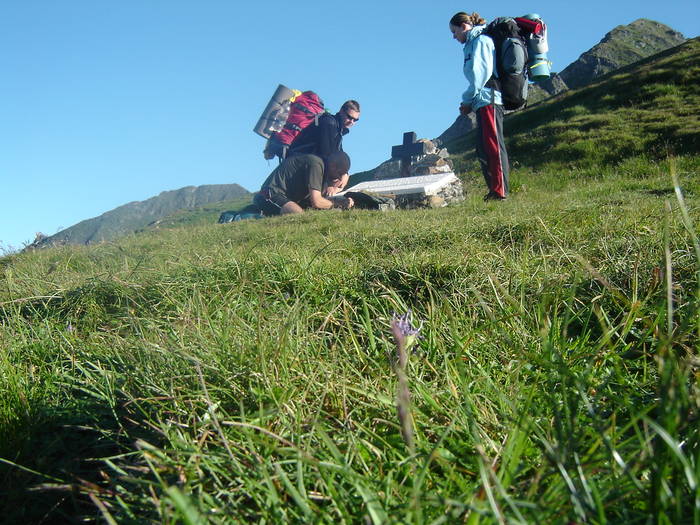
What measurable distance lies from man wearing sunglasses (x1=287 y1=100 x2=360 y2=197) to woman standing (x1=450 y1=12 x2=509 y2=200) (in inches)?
183

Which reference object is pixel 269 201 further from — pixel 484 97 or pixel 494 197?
pixel 484 97

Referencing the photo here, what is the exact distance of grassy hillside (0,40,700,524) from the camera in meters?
0.93

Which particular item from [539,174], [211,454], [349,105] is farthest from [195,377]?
[539,174]

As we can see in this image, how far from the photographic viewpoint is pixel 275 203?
1171 cm

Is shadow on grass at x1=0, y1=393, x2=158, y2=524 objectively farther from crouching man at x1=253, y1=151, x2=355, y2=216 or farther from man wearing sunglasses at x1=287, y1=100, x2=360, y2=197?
man wearing sunglasses at x1=287, y1=100, x2=360, y2=197

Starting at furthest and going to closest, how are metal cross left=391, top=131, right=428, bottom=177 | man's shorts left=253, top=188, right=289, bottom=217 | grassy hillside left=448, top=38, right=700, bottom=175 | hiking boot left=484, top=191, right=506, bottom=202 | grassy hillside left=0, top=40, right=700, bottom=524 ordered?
metal cross left=391, top=131, right=428, bottom=177, grassy hillside left=448, top=38, right=700, bottom=175, man's shorts left=253, top=188, right=289, bottom=217, hiking boot left=484, top=191, right=506, bottom=202, grassy hillside left=0, top=40, right=700, bottom=524

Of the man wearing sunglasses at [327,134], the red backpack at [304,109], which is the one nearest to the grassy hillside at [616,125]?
the man wearing sunglasses at [327,134]

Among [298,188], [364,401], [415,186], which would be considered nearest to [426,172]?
[415,186]

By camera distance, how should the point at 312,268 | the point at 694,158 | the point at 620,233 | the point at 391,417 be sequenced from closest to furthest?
the point at 391,417, the point at 312,268, the point at 620,233, the point at 694,158

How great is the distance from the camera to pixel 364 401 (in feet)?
5.03

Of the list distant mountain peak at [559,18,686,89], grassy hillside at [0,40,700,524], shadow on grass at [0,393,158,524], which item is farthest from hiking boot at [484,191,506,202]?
distant mountain peak at [559,18,686,89]

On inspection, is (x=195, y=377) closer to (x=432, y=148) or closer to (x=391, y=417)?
(x=391, y=417)

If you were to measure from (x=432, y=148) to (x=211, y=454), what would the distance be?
1687cm

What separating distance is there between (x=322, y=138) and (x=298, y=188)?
1.37m
